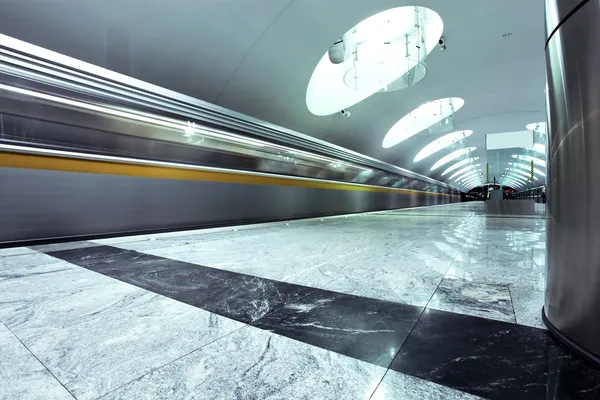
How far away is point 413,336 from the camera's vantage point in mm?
1612

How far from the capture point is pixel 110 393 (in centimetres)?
115

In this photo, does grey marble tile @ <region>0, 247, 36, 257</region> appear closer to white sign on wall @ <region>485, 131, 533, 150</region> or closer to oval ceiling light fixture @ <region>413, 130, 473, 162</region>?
white sign on wall @ <region>485, 131, 533, 150</region>

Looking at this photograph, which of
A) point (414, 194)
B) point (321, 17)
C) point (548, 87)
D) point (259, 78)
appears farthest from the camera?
point (414, 194)

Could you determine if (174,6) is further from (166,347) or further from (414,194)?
(414,194)

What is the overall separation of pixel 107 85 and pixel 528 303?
22.2ft

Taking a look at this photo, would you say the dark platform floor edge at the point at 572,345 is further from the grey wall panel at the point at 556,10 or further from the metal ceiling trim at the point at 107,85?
the metal ceiling trim at the point at 107,85

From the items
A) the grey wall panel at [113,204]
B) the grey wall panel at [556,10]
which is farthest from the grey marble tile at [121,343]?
the grey wall panel at [113,204]

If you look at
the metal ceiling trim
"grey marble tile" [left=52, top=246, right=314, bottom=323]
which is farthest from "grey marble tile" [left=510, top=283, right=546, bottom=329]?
the metal ceiling trim

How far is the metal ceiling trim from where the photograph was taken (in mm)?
4508

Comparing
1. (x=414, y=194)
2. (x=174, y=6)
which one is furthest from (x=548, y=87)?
(x=414, y=194)

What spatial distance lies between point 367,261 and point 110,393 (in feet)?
9.64

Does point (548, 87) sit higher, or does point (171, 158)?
point (171, 158)

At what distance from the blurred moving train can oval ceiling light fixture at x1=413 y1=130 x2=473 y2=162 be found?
16.8 m

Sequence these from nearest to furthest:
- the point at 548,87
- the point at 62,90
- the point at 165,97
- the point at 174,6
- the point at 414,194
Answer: the point at 548,87 → the point at 62,90 → the point at 174,6 → the point at 165,97 → the point at 414,194
